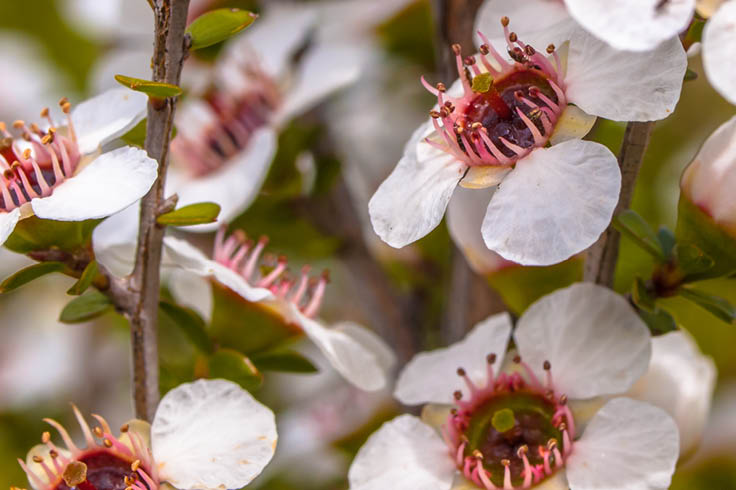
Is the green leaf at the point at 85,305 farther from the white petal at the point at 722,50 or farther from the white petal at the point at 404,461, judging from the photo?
the white petal at the point at 722,50

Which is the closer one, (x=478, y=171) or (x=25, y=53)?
(x=478, y=171)

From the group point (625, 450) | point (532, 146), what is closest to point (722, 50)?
point (532, 146)

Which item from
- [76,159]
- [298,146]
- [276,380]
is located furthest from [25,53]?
[76,159]

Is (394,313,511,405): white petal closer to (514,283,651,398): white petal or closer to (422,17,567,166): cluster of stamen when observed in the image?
(514,283,651,398): white petal

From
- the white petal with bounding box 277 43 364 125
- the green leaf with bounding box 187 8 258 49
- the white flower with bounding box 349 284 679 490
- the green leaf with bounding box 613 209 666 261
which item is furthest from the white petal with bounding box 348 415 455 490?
the white petal with bounding box 277 43 364 125

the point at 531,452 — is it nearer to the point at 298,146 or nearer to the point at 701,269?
the point at 701,269

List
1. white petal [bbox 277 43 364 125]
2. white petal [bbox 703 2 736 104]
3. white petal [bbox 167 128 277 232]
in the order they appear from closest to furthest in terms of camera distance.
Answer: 1. white petal [bbox 703 2 736 104]
2. white petal [bbox 167 128 277 232]
3. white petal [bbox 277 43 364 125]
